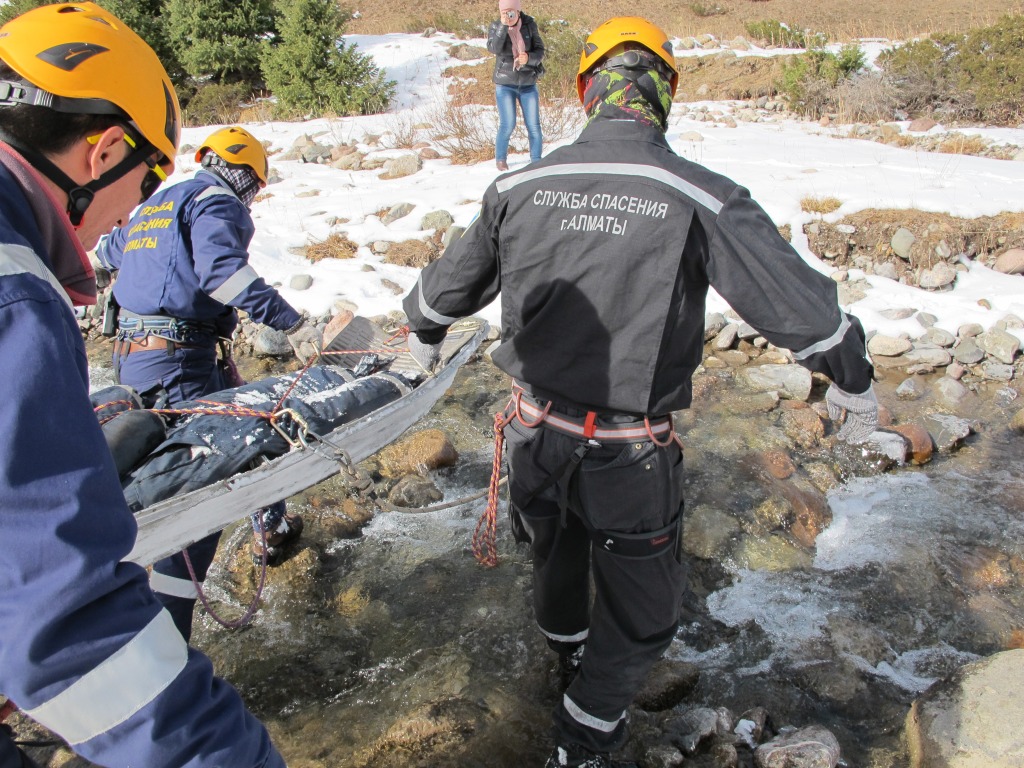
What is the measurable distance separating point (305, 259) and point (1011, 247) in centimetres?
668

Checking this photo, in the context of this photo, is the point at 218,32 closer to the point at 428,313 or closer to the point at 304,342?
the point at 304,342

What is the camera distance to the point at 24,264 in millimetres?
1025

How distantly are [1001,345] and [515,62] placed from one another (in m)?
5.35

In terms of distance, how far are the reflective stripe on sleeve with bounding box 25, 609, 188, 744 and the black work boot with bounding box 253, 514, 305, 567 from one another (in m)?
2.58

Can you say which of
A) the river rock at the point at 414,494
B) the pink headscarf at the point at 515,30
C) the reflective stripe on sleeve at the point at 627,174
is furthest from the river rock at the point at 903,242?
the reflective stripe on sleeve at the point at 627,174

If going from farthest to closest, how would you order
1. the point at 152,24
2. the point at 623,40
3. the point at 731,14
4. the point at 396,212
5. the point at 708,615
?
the point at 731,14 < the point at 152,24 < the point at 396,212 < the point at 708,615 < the point at 623,40

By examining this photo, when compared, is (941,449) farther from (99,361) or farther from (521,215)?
(99,361)

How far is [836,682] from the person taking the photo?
279 cm

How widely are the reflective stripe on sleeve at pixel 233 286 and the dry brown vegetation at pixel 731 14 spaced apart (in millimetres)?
17949

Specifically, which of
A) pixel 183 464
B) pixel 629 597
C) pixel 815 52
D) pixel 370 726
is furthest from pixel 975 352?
pixel 815 52

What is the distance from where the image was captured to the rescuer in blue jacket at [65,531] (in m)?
0.96

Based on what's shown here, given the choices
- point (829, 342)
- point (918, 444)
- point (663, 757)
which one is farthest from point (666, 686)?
point (918, 444)

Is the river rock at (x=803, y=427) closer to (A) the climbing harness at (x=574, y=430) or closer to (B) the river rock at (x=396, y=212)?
(A) the climbing harness at (x=574, y=430)

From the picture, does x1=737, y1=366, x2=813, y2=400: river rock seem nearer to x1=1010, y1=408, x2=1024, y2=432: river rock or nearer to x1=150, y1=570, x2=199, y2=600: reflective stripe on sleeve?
x1=1010, y1=408, x2=1024, y2=432: river rock
